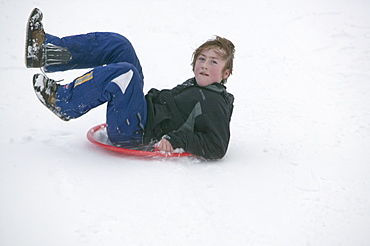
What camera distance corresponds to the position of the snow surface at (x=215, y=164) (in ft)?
6.14

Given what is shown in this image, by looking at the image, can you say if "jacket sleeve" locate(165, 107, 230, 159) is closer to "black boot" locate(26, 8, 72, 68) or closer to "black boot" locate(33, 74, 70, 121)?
"black boot" locate(33, 74, 70, 121)

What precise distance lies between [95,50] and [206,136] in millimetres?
1171

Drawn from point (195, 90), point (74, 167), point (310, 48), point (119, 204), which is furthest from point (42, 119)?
point (310, 48)

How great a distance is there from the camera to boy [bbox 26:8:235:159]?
2668 millimetres

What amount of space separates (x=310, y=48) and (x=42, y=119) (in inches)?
172

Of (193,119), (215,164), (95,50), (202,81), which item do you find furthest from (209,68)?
(95,50)

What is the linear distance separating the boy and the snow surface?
19 centimetres

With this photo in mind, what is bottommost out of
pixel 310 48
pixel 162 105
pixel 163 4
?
pixel 162 105

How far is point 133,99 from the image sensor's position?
108 inches

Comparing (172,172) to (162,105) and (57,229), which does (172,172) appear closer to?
(162,105)

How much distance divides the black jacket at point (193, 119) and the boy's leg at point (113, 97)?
0.13 m

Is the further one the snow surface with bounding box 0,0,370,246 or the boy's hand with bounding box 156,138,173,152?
the boy's hand with bounding box 156,138,173,152

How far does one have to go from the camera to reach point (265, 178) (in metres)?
2.56

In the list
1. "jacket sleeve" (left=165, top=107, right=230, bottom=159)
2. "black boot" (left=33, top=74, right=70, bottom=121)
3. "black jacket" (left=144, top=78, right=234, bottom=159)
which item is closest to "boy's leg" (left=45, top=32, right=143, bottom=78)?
"black boot" (left=33, top=74, right=70, bottom=121)
